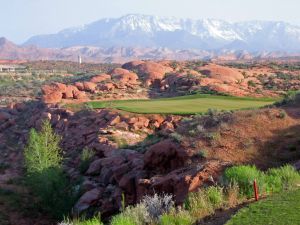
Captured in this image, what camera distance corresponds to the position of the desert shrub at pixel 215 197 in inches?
379

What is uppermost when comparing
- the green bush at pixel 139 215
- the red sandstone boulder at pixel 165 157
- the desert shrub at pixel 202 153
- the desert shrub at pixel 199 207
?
the desert shrub at pixel 199 207

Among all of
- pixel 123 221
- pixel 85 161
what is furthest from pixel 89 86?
pixel 123 221

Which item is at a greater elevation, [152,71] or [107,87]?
[152,71]

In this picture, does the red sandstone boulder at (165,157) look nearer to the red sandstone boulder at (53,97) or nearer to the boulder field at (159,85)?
the boulder field at (159,85)

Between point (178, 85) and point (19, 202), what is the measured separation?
25.2 meters

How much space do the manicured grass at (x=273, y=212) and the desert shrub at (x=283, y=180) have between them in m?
0.84

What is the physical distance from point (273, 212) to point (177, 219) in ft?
5.50

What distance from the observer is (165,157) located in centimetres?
1593

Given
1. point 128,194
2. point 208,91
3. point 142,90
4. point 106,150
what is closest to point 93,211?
point 128,194

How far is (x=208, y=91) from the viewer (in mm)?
39875

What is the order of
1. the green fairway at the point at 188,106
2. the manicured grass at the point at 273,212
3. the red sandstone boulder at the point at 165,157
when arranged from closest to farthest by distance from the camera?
the manicured grass at the point at 273,212 < the red sandstone boulder at the point at 165,157 < the green fairway at the point at 188,106

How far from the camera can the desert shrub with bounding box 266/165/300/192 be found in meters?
10.1

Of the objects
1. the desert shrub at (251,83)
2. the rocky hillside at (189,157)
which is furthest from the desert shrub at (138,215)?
the desert shrub at (251,83)

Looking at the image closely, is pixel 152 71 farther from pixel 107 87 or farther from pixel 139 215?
pixel 139 215
